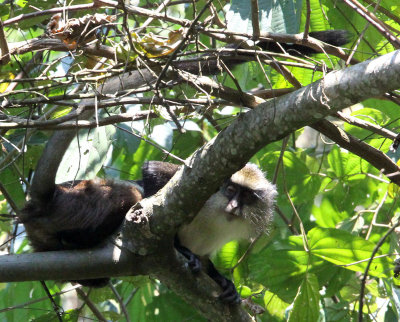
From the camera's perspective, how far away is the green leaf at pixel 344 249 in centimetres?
362

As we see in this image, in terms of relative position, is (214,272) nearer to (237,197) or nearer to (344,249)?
(237,197)

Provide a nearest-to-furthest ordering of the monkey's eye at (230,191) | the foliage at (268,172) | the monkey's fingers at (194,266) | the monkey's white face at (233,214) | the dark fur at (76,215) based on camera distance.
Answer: the foliage at (268,172), the monkey's fingers at (194,266), the dark fur at (76,215), the monkey's white face at (233,214), the monkey's eye at (230,191)

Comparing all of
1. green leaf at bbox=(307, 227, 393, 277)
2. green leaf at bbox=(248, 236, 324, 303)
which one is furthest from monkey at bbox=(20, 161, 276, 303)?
green leaf at bbox=(307, 227, 393, 277)

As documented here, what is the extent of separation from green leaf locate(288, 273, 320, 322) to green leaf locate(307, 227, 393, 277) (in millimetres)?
191

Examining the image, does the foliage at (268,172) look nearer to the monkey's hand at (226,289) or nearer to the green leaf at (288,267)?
the green leaf at (288,267)

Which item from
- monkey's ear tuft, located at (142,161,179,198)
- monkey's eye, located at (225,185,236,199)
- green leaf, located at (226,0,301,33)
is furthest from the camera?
monkey's eye, located at (225,185,236,199)

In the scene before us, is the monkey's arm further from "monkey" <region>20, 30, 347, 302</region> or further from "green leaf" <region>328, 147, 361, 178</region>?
"green leaf" <region>328, 147, 361, 178</region>

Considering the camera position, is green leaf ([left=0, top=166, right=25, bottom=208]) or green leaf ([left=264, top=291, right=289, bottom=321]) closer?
green leaf ([left=0, top=166, right=25, bottom=208])

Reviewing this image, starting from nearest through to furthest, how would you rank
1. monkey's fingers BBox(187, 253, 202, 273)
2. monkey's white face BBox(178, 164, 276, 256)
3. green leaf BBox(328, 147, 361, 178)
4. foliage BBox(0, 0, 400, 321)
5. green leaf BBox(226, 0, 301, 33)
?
green leaf BBox(226, 0, 301, 33) → foliage BBox(0, 0, 400, 321) → monkey's fingers BBox(187, 253, 202, 273) → monkey's white face BBox(178, 164, 276, 256) → green leaf BBox(328, 147, 361, 178)

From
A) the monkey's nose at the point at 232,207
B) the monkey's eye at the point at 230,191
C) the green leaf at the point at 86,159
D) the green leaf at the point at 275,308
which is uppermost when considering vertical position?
the green leaf at the point at 86,159

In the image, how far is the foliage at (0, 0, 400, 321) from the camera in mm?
3254

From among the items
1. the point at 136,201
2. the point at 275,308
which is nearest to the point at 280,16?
the point at 136,201

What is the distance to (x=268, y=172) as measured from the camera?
484 cm

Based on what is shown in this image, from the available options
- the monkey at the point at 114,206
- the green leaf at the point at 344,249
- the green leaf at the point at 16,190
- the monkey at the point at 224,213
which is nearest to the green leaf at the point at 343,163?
the monkey at the point at 224,213
